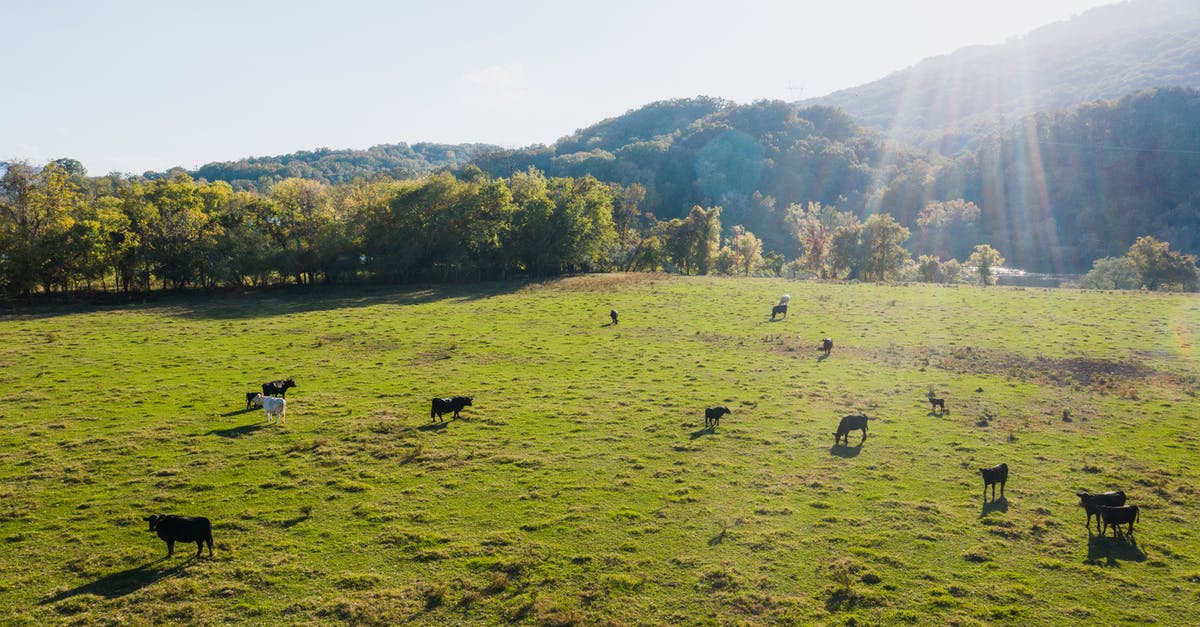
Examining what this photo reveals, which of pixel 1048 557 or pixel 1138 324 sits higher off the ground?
pixel 1138 324

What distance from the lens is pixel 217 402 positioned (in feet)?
94.8

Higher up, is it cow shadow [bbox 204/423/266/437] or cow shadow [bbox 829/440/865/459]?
cow shadow [bbox 204/423/266/437]

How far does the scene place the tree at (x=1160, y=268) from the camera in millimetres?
80312

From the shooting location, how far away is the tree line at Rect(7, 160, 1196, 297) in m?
63.4

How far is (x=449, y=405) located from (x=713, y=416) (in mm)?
11902

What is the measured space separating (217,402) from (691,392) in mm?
23880

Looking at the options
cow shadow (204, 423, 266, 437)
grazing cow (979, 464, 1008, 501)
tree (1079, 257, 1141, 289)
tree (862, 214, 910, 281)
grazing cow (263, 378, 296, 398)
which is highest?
tree (862, 214, 910, 281)

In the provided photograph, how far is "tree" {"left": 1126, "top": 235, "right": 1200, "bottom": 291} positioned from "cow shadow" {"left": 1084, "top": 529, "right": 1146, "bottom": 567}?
8978 centimetres

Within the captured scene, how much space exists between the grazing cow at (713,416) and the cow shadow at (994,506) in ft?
32.6

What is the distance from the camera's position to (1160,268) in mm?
80500

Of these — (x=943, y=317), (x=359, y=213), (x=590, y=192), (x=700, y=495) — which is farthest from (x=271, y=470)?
(x=590, y=192)

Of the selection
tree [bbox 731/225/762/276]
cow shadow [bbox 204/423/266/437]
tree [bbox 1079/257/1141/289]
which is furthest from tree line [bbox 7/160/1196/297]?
cow shadow [bbox 204/423/266/437]

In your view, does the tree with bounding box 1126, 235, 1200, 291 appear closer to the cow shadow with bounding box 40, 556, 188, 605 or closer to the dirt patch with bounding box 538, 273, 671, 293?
the dirt patch with bounding box 538, 273, 671, 293

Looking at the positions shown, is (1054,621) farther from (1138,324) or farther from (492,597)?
(1138,324)
